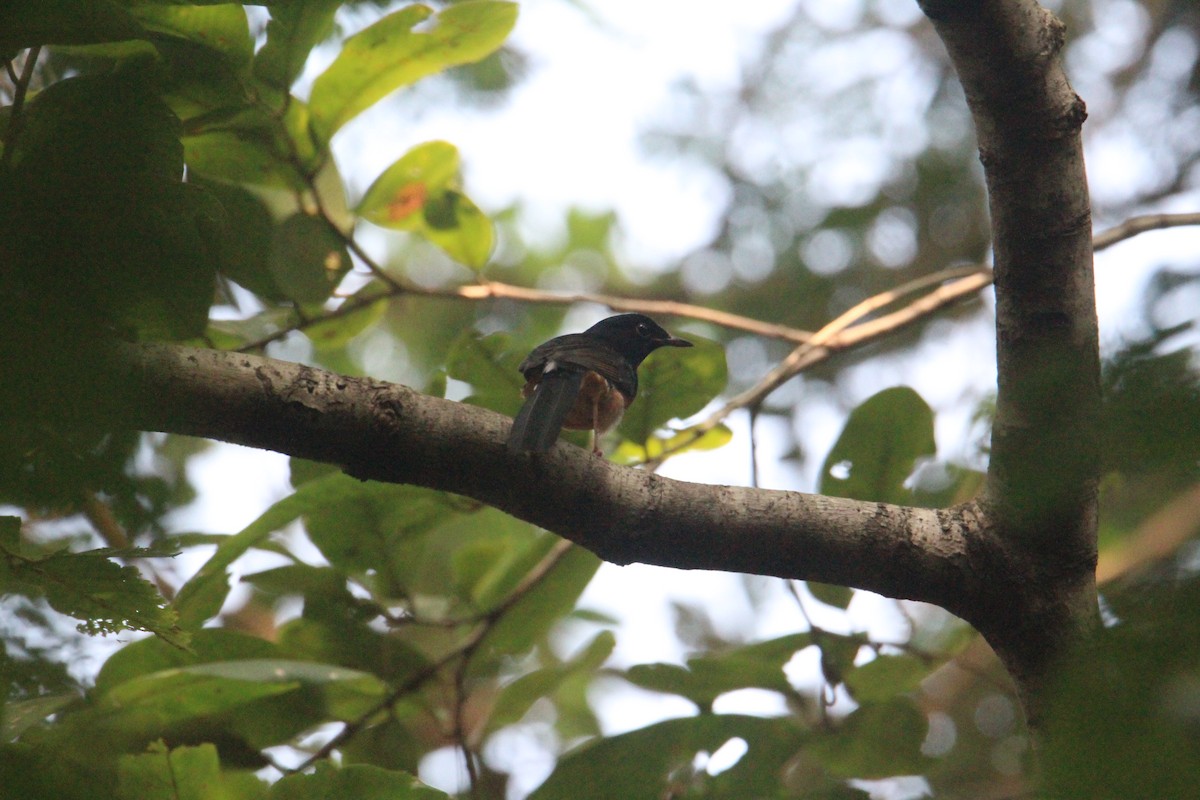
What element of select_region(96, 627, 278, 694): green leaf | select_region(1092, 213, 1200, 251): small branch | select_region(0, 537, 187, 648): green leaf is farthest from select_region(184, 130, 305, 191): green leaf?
select_region(1092, 213, 1200, 251): small branch

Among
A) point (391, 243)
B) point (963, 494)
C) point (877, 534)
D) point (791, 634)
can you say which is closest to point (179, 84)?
point (877, 534)

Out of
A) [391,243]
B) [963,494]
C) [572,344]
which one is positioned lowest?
[963,494]

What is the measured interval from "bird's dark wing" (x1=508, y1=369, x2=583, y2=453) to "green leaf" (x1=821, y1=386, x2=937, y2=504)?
962mm

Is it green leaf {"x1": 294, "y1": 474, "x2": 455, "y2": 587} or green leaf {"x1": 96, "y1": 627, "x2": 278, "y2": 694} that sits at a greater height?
green leaf {"x1": 294, "y1": 474, "x2": 455, "y2": 587}

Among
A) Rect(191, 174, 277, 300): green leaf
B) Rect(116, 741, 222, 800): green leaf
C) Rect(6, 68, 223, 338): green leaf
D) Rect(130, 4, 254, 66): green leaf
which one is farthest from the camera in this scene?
Rect(191, 174, 277, 300): green leaf

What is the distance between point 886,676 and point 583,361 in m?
1.37

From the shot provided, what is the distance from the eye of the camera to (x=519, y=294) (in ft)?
11.3

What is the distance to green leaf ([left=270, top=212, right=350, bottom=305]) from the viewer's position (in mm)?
2989

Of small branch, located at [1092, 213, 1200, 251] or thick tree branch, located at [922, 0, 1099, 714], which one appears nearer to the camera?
thick tree branch, located at [922, 0, 1099, 714]

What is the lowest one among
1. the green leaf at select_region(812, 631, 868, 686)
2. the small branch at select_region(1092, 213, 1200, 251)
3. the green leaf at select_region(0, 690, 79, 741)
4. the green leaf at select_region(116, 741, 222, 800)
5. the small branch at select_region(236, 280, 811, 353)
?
the green leaf at select_region(116, 741, 222, 800)

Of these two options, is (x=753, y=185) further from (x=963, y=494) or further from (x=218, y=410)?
(x=218, y=410)

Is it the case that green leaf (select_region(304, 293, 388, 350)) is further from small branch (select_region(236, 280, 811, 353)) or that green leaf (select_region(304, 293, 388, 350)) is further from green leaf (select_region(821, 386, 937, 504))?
green leaf (select_region(821, 386, 937, 504))

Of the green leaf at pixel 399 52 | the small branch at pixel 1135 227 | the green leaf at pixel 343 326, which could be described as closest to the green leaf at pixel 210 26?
the green leaf at pixel 399 52

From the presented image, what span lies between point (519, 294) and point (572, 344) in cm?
45
